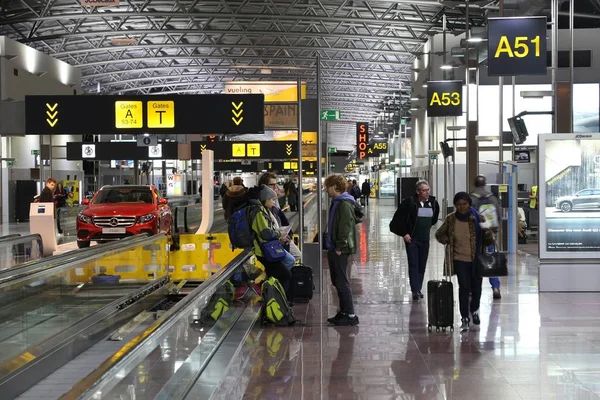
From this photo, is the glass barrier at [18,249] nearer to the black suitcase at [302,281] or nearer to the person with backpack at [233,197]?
the person with backpack at [233,197]

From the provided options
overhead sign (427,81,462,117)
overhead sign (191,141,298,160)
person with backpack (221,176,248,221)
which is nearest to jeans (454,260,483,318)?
person with backpack (221,176,248,221)

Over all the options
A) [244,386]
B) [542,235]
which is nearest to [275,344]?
[244,386]

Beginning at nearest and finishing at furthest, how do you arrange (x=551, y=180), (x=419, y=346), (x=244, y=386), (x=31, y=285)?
(x=244, y=386), (x=31, y=285), (x=419, y=346), (x=551, y=180)

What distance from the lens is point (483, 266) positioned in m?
10.1

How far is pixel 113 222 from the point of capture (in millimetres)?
21125

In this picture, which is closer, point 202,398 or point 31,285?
point 202,398

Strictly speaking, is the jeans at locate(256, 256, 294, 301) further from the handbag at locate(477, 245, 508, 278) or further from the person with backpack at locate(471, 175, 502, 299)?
the person with backpack at locate(471, 175, 502, 299)

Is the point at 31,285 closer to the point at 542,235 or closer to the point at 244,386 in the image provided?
the point at 244,386

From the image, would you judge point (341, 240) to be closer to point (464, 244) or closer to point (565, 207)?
point (464, 244)

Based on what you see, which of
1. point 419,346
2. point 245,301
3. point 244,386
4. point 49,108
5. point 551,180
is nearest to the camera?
point 244,386

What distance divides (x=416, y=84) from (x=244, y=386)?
127 ft

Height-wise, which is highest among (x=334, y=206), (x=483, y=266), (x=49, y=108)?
(x=49, y=108)

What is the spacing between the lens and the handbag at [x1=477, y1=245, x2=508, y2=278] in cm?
1012

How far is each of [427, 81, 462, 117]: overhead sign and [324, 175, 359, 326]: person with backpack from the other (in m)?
18.1
